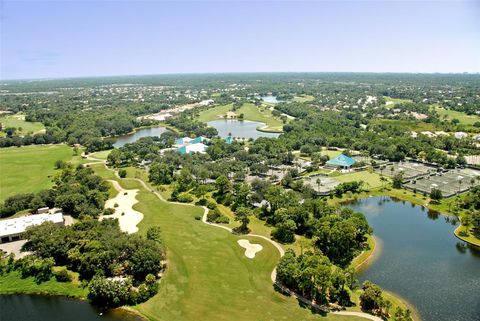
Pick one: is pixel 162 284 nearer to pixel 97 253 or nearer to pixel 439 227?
pixel 97 253

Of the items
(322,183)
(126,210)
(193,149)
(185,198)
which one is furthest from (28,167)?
(322,183)

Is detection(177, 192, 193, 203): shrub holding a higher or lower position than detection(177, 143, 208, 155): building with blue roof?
lower

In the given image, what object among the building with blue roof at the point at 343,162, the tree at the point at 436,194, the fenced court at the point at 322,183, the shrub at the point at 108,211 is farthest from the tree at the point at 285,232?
the building with blue roof at the point at 343,162

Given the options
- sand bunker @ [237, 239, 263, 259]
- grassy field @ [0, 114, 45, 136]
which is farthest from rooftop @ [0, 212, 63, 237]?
grassy field @ [0, 114, 45, 136]

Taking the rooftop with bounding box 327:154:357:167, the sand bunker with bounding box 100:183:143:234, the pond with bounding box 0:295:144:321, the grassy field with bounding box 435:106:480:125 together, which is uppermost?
the grassy field with bounding box 435:106:480:125

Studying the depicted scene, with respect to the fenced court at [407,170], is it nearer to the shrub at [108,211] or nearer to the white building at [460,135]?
the white building at [460,135]

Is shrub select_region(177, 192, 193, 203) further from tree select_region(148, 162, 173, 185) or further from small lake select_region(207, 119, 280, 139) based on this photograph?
small lake select_region(207, 119, 280, 139)
